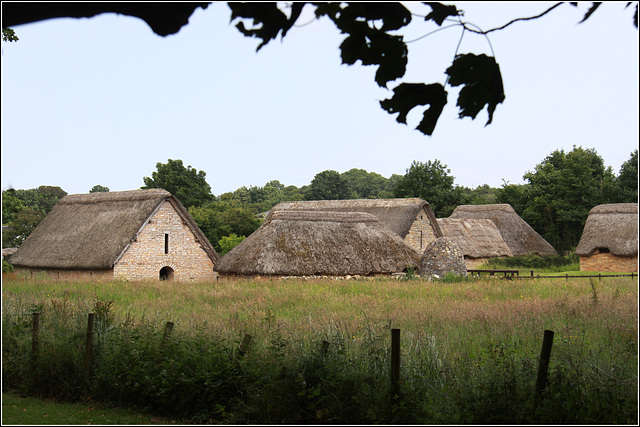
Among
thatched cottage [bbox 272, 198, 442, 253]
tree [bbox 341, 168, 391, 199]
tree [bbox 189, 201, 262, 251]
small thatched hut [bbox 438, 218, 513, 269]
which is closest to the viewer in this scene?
thatched cottage [bbox 272, 198, 442, 253]

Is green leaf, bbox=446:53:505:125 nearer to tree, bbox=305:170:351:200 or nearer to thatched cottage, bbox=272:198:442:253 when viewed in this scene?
thatched cottage, bbox=272:198:442:253

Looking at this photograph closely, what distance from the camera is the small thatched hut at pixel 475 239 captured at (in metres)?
37.8

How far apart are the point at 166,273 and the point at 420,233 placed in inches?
536

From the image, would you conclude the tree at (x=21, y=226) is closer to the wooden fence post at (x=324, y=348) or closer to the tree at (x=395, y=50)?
the wooden fence post at (x=324, y=348)

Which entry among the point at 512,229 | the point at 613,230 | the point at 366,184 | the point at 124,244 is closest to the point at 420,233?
the point at 613,230

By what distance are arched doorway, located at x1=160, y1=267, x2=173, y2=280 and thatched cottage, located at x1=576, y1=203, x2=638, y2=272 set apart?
24239mm

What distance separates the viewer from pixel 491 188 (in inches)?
→ 3066

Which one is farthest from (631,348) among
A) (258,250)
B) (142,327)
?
(258,250)

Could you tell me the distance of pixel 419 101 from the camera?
2.35 meters

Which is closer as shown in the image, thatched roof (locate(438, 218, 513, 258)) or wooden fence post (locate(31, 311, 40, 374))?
wooden fence post (locate(31, 311, 40, 374))

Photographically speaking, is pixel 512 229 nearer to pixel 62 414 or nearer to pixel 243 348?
pixel 243 348

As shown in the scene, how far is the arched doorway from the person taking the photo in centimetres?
2564

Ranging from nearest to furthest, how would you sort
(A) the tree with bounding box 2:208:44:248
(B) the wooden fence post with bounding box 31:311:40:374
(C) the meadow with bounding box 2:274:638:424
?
1. (C) the meadow with bounding box 2:274:638:424
2. (B) the wooden fence post with bounding box 31:311:40:374
3. (A) the tree with bounding box 2:208:44:248

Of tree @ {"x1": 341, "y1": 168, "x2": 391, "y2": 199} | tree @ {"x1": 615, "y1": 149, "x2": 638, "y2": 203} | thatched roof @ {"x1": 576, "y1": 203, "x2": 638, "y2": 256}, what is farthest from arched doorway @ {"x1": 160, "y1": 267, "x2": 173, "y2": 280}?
tree @ {"x1": 341, "y1": 168, "x2": 391, "y2": 199}
